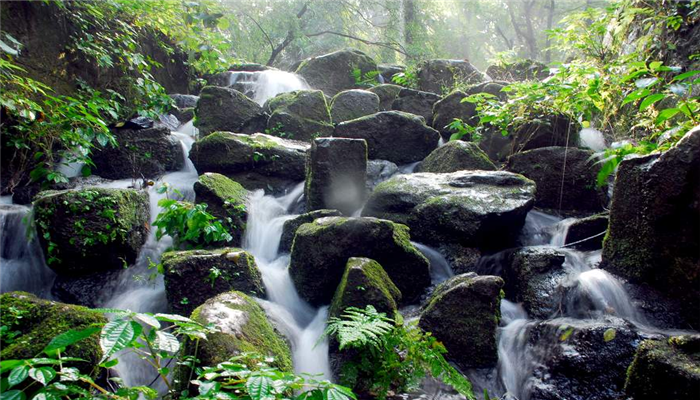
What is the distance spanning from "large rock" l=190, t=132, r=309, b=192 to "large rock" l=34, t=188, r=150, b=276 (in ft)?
6.80

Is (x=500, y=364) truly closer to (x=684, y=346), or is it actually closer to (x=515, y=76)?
(x=684, y=346)

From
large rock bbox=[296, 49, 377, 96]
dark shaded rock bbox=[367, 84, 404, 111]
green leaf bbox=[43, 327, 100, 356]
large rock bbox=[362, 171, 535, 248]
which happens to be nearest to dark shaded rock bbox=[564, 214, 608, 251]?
large rock bbox=[362, 171, 535, 248]

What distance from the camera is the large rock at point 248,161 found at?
682 cm

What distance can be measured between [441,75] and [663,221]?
8838 mm

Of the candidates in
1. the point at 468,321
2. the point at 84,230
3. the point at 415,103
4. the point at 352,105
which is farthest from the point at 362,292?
the point at 415,103

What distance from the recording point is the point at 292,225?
545 centimetres

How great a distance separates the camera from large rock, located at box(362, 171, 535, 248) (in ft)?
16.8

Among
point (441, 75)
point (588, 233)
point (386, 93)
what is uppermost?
point (441, 75)

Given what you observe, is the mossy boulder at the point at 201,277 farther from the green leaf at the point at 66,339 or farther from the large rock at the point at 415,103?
the large rock at the point at 415,103

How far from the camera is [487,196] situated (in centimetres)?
538

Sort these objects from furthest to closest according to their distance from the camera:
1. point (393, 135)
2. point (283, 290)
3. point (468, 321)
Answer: point (393, 135) < point (283, 290) < point (468, 321)

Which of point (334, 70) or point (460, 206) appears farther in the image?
point (334, 70)

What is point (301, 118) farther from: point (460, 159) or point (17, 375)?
point (17, 375)

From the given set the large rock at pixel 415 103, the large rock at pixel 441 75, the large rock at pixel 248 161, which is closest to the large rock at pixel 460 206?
the large rock at pixel 248 161
